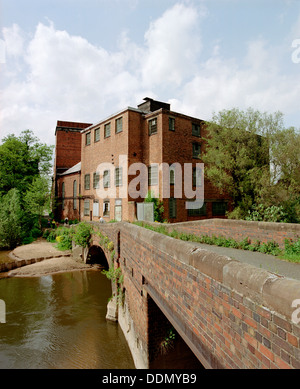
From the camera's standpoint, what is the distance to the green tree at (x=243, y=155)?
584 inches

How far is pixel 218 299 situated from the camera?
2.67 metres

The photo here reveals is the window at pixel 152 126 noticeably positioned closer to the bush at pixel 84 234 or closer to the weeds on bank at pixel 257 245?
the bush at pixel 84 234

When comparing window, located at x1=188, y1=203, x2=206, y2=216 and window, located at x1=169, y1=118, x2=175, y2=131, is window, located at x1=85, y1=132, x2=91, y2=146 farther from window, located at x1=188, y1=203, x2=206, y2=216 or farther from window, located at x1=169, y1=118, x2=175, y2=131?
window, located at x1=188, y1=203, x2=206, y2=216

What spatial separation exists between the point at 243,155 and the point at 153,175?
728cm

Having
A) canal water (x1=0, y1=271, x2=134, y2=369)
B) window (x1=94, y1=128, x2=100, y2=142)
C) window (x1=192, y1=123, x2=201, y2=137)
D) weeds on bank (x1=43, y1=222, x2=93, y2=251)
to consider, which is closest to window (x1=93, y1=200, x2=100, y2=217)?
weeds on bank (x1=43, y1=222, x2=93, y2=251)

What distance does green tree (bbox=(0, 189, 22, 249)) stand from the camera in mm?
23844

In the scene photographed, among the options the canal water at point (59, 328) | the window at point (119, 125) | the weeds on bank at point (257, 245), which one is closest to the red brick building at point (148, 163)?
the window at point (119, 125)

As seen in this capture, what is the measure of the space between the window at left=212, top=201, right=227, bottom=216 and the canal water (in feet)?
38.0

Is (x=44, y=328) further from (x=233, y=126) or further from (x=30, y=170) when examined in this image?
(x=30, y=170)

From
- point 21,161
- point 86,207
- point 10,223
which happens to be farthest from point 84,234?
point 21,161

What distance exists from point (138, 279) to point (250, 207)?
1142 centimetres

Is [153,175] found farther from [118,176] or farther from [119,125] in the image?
[119,125]

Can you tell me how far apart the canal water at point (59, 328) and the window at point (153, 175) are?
8509 mm

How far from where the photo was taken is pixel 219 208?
22484 mm
